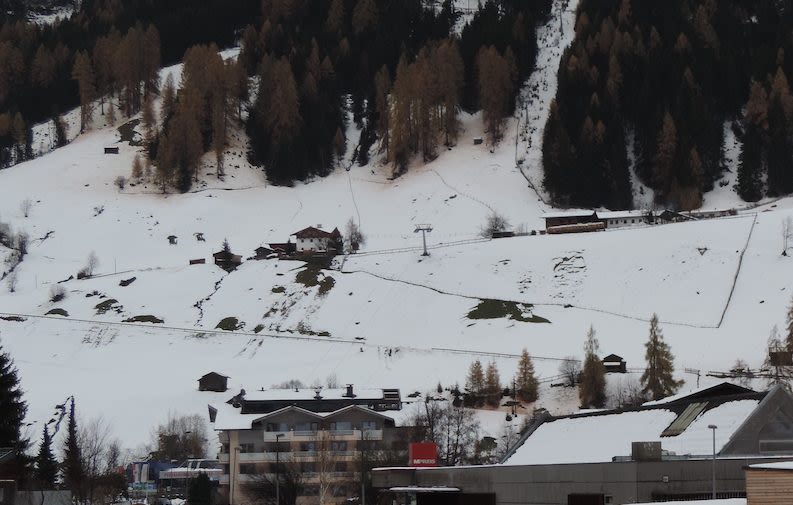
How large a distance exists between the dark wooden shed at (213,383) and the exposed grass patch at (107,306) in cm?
2337

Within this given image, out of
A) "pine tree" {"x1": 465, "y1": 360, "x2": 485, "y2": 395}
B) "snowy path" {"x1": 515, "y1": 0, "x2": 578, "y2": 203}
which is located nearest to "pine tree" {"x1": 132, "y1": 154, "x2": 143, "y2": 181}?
"snowy path" {"x1": 515, "y1": 0, "x2": 578, "y2": 203}

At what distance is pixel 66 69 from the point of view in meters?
173

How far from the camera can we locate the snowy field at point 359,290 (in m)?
91.1

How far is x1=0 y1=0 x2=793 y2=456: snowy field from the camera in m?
91.1

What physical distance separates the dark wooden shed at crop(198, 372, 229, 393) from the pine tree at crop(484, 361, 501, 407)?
17.6 metres

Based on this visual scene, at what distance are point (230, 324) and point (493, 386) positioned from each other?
100ft

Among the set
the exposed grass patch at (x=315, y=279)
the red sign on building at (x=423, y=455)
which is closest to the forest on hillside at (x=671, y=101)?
the exposed grass patch at (x=315, y=279)

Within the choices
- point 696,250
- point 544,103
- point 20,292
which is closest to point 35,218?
point 20,292

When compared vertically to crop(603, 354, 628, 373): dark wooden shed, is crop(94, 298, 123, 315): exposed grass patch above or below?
above

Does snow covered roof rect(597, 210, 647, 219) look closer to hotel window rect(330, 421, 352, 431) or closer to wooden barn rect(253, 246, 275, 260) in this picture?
wooden barn rect(253, 246, 275, 260)

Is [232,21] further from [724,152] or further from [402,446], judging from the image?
[402,446]

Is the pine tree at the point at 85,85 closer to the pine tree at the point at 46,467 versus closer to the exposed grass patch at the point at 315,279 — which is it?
the exposed grass patch at the point at 315,279

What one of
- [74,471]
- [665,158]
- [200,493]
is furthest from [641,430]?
[665,158]

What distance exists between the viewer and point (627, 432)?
37219 millimetres
